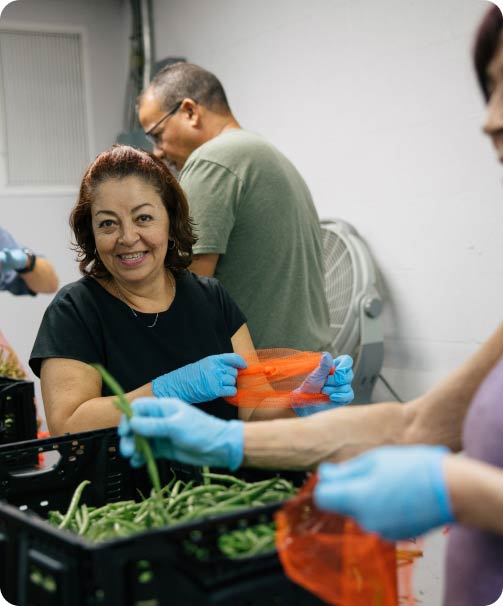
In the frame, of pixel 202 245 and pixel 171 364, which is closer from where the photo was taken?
pixel 171 364

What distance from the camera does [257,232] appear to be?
2.51m

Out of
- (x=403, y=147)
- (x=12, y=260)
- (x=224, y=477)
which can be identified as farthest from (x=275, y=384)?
(x=403, y=147)

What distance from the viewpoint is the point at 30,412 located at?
2068 millimetres

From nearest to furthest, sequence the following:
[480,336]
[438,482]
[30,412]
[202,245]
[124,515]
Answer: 1. [438,482]
2. [124,515]
3. [30,412]
4. [202,245]
5. [480,336]

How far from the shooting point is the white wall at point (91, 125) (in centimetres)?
535

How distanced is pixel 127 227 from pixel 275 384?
52 centimetres

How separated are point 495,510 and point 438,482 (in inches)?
3.5

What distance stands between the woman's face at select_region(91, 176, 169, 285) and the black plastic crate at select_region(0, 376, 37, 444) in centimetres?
41

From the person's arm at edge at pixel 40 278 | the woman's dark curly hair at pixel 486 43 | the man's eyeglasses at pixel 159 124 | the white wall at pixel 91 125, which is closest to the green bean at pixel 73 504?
the woman's dark curly hair at pixel 486 43

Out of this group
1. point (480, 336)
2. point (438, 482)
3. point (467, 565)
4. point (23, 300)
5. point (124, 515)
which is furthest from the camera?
point (23, 300)

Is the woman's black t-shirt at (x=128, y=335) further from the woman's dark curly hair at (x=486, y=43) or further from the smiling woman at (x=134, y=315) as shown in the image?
the woman's dark curly hair at (x=486, y=43)

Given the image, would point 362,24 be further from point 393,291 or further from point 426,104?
point 393,291

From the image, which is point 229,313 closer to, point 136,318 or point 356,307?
point 136,318

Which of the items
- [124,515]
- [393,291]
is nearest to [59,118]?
[393,291]
